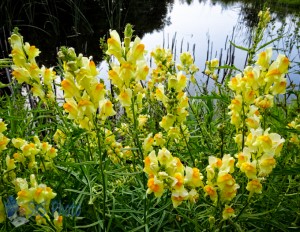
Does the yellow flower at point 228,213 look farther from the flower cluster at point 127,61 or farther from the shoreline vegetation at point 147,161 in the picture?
the flower cluster at point 127,61

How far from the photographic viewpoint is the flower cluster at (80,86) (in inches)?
43.4

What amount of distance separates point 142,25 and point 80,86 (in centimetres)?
1041

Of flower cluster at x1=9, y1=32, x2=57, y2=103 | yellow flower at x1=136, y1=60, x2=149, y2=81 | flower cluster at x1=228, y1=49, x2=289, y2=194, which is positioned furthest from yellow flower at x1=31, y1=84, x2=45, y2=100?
flower cluster at x1=228, y1=49, x2=289, y2=194

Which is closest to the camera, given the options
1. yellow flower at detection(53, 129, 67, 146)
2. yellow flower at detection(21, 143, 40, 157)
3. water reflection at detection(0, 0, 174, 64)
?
yellow flower at detection(21, 143, 40, 157)

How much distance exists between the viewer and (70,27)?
9625 mm

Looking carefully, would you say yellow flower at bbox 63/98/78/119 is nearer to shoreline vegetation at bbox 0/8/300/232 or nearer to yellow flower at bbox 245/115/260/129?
shoreline vegetation at bbox 0/8/300/232

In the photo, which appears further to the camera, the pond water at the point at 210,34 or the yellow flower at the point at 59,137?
the pond water at the point at 210,34

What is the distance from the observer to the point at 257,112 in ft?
4.41

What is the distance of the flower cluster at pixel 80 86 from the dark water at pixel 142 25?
4540 mm

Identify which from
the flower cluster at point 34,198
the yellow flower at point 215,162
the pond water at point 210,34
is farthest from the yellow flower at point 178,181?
the pond water at point 210,34

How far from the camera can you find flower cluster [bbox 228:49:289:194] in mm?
1072

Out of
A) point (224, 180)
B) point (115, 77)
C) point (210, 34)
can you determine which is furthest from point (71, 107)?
point (210, 34)

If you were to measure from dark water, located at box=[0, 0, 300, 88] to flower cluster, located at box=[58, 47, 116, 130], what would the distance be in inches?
179

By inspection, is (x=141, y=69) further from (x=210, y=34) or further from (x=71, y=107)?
(x=210, y=34)
